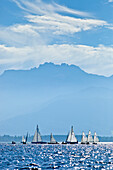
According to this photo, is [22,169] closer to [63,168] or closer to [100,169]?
[63,168]

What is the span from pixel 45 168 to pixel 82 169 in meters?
8.19

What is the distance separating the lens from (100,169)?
85.7m

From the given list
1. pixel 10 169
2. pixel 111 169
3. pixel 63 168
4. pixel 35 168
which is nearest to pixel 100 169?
pixel 111 169

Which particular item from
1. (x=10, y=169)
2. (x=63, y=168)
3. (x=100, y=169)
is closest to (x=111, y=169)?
(x=100, y=169)

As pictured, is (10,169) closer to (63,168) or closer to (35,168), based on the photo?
(35,168)

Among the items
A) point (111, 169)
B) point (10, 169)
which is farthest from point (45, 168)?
point (111, 169)

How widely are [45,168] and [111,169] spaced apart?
14.4 metres

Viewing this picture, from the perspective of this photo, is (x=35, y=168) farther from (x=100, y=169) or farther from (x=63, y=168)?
(x=100, y=169)

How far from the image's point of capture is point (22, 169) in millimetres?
82312

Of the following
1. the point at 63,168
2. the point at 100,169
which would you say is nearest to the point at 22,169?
the point at 63,168

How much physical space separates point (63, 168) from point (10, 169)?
11968 millimetres

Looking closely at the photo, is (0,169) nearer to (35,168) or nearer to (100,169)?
(35,168)

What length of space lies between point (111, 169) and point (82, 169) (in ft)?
20.9

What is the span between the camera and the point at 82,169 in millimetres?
83438
